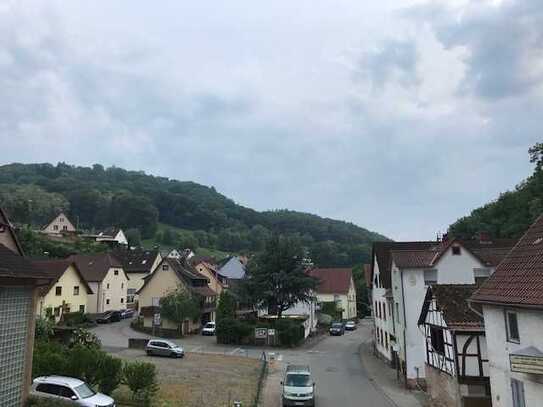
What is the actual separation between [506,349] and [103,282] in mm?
60842

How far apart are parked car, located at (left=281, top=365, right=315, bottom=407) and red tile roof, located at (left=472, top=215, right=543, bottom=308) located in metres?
10.1

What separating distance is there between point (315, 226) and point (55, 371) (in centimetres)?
15885

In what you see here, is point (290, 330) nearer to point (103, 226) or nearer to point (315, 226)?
point (315, 226)

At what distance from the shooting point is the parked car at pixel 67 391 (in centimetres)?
1748

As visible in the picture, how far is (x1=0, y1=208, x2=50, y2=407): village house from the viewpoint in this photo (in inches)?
561

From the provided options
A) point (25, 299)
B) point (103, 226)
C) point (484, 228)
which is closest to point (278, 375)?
point (25, 299)

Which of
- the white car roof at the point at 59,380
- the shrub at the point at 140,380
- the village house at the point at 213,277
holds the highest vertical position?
the village house at the point at 213,277

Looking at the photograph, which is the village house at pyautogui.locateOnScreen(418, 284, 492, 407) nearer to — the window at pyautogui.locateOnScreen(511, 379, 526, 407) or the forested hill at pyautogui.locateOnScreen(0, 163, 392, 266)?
the window at pyautogui.locateOnScreen(511, 379, 526, 407)

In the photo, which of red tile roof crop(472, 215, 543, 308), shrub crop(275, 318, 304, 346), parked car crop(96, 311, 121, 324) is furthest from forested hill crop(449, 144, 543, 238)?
parked car crop(96, 311, 121, 324)

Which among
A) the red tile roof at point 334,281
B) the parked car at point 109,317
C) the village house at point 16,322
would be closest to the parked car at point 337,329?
the red tile roof at point 334,281

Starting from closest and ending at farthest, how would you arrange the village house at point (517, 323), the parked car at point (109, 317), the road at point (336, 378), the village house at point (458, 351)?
the village house at point (517, 323) → the village house at point (458, 351) → the road at point (336, 378) → the parked car at point (109, 317)

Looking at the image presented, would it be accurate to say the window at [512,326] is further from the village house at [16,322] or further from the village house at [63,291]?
the village house at [63,291]

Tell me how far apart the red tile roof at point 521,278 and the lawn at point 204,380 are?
41.9ft

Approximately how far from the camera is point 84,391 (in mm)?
18109
